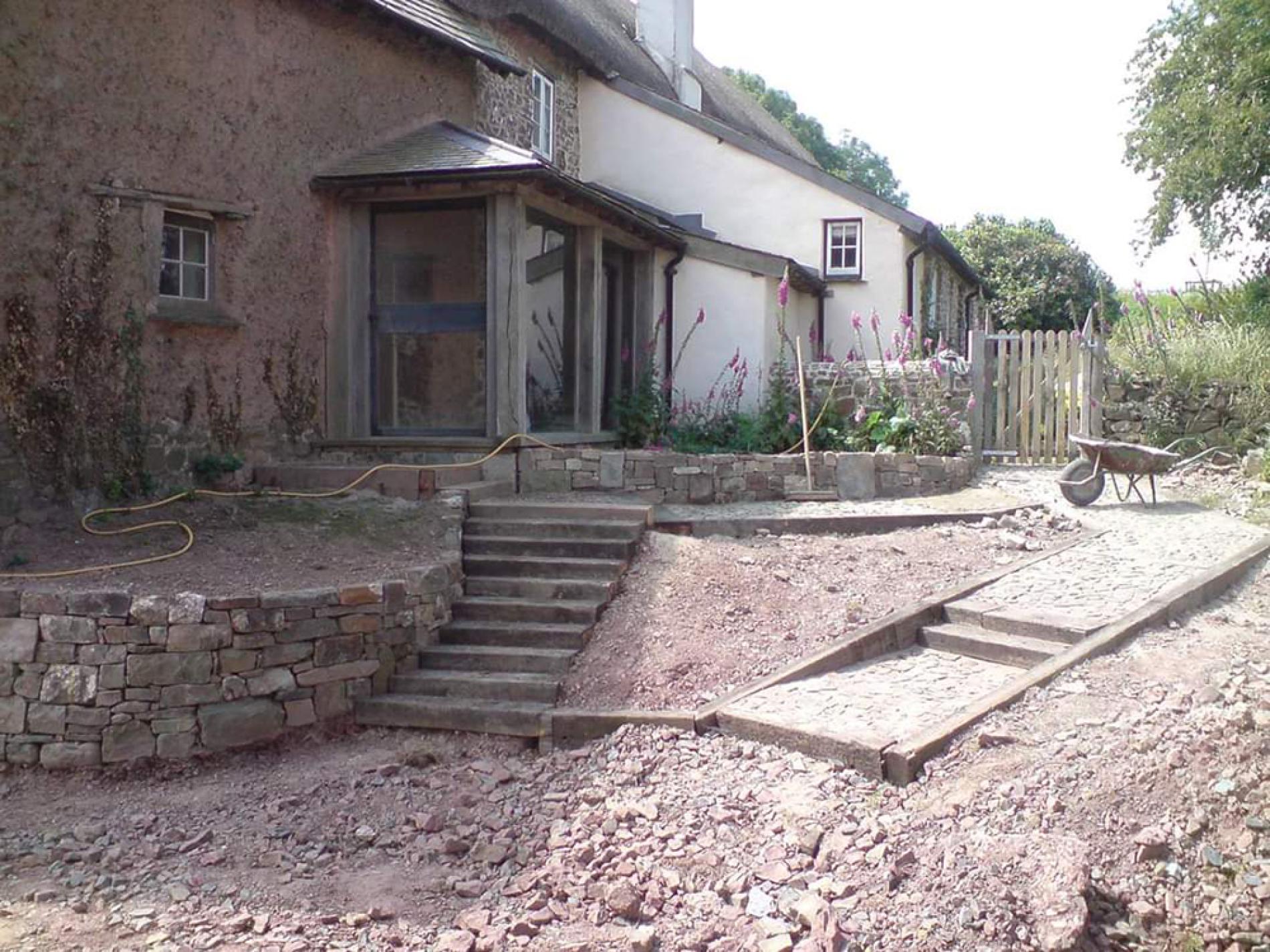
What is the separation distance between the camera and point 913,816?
4691 mm

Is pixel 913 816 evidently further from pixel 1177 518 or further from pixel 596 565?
pixel 1177 518

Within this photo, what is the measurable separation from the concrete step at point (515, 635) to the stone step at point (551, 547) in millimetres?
865

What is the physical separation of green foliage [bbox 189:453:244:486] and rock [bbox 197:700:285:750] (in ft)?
9.84

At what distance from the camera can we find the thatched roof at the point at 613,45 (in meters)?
12.9

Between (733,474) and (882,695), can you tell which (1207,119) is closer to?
(733,474)

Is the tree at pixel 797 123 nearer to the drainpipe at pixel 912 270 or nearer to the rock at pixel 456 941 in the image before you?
the drainpipe at pixel 912 270

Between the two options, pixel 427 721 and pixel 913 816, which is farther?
pixel 427 721

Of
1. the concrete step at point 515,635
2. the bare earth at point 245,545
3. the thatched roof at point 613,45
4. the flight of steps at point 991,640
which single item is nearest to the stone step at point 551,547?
the bare earth at point 245,545

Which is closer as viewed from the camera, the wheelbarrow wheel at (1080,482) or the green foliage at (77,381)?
the green foliage at (77,381)

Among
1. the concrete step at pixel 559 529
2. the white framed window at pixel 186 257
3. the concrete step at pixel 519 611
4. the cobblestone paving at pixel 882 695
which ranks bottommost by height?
the cobblestone paving at pixel 882 695

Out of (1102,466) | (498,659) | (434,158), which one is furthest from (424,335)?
(1102,466)

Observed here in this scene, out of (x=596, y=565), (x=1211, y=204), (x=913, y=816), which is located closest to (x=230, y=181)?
(x=596, y=565)

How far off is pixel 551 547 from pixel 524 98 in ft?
24.3

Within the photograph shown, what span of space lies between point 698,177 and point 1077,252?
1528cm
